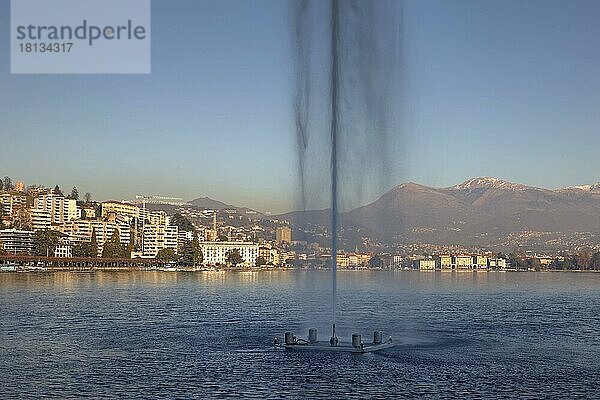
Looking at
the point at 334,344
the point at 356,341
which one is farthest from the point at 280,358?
the point at 356,341

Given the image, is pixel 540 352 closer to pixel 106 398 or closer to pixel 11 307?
pixel 106 398

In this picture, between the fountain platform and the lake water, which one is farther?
the fountain platform

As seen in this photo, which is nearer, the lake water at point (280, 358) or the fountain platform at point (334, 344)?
the lake water at point (280, 358)

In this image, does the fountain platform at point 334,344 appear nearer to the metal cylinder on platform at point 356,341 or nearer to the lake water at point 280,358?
the metal cylinder on platform at point 356,341

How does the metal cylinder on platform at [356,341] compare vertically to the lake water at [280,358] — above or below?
above

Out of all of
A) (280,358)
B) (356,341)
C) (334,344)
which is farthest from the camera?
(334,344)

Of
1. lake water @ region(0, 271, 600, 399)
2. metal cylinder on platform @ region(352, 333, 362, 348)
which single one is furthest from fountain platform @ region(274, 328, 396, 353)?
lake water @ region(0, 271, 600, 399)

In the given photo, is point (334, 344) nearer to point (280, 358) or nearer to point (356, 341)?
point (356, 341)

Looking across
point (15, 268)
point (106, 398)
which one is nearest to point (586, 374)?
point (106, 398)

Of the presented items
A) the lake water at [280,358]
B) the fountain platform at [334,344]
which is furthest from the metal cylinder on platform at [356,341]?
the lake water at [280,358]

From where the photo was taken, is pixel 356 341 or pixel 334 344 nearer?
pixel 356 341

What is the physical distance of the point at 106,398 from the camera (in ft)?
86.1

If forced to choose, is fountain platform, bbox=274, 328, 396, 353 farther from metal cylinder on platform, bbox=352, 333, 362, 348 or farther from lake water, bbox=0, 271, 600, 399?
lake water, bbox=0, 271, 600, 399

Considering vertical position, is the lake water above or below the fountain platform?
below
